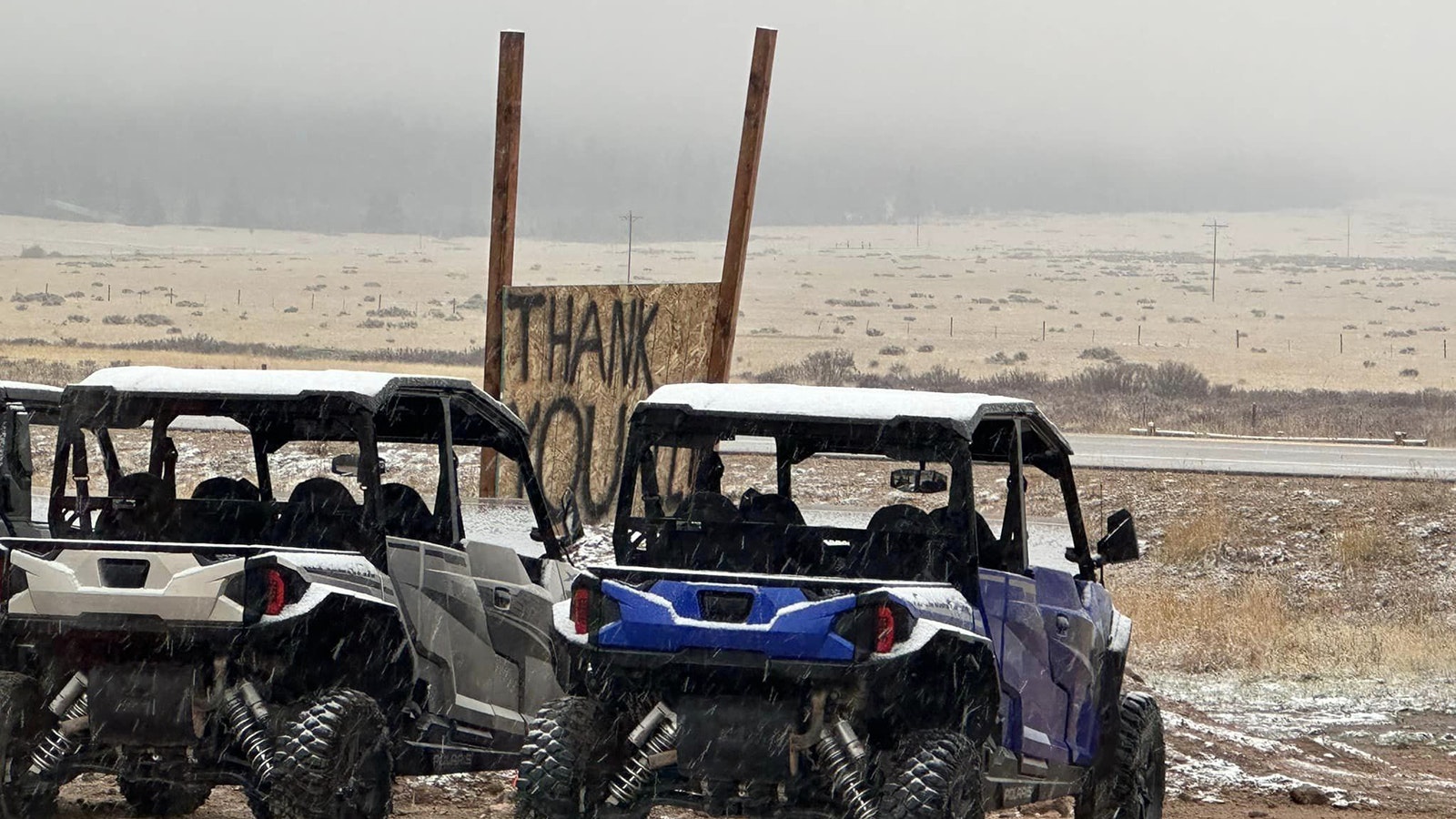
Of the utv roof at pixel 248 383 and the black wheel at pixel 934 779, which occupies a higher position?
the utv roof at pixel 248 383

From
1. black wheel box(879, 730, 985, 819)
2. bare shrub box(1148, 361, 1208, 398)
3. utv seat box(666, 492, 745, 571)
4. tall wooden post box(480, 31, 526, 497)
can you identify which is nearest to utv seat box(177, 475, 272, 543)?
utv seat box(666, 492, 745, 571)

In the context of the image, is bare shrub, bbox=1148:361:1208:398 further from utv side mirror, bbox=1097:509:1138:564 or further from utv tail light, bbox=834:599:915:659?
utv tail light, bbox=834:599:915:659

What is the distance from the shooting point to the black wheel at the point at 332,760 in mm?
6230

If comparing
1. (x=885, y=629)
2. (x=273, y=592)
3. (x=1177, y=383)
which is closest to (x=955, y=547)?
(x=885, y=629)

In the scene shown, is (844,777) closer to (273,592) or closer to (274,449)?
(273,592)

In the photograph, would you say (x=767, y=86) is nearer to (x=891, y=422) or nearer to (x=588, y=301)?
(x=588, y=301)

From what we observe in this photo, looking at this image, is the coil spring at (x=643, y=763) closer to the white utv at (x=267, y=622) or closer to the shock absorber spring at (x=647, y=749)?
the shock absorber spring at (x=647, y=749)

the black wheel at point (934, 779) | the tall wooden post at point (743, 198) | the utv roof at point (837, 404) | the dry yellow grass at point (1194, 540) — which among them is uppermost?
the tall wooden post at point (743, 198)

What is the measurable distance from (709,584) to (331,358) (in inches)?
2346

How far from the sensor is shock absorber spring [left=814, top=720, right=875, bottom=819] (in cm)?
583

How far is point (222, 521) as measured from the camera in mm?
7758

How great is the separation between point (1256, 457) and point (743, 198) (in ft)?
53.2

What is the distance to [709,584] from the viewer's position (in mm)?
6043

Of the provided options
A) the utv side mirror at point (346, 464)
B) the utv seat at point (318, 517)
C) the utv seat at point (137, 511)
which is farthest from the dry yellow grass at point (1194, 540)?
the utv seat at point (137, 511)
